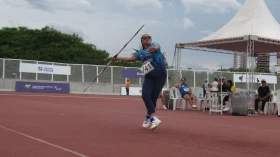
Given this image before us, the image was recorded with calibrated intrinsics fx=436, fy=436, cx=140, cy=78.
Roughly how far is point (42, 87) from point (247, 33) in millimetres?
23573

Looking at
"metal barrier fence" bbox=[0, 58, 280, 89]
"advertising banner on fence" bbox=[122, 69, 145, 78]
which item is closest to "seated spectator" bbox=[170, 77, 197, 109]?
"metal barrier fence" bbox=[0, 58, 280, 89]

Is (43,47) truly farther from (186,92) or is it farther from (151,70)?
(151,70)

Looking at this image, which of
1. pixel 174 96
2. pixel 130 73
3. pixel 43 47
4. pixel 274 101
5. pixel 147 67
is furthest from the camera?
pixel 43 47

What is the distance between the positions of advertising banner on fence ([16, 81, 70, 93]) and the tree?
91.0 feet

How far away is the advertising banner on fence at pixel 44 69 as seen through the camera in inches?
1519

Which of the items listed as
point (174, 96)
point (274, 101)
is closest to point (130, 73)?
point (174, 96)

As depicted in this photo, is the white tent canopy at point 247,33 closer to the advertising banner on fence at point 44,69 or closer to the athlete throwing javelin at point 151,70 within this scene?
the athlete throwing javelin at point 151,70

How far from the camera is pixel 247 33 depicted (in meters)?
19.2

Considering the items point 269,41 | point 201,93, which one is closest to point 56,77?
point 201,93

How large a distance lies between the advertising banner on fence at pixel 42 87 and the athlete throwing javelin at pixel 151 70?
3043cm

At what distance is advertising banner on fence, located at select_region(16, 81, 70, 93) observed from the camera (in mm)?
37438

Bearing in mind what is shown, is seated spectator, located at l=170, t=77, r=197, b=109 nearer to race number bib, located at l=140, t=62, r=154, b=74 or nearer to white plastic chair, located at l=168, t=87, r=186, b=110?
white plastic chair, located at l=168, t=87, r=186, b=110

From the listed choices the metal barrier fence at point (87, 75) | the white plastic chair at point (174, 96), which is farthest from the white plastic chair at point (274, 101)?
the metal barrier fence at point (87, 75)

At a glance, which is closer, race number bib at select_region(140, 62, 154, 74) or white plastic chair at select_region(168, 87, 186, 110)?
race number bib at select_region(140, 62, 154, 74)
